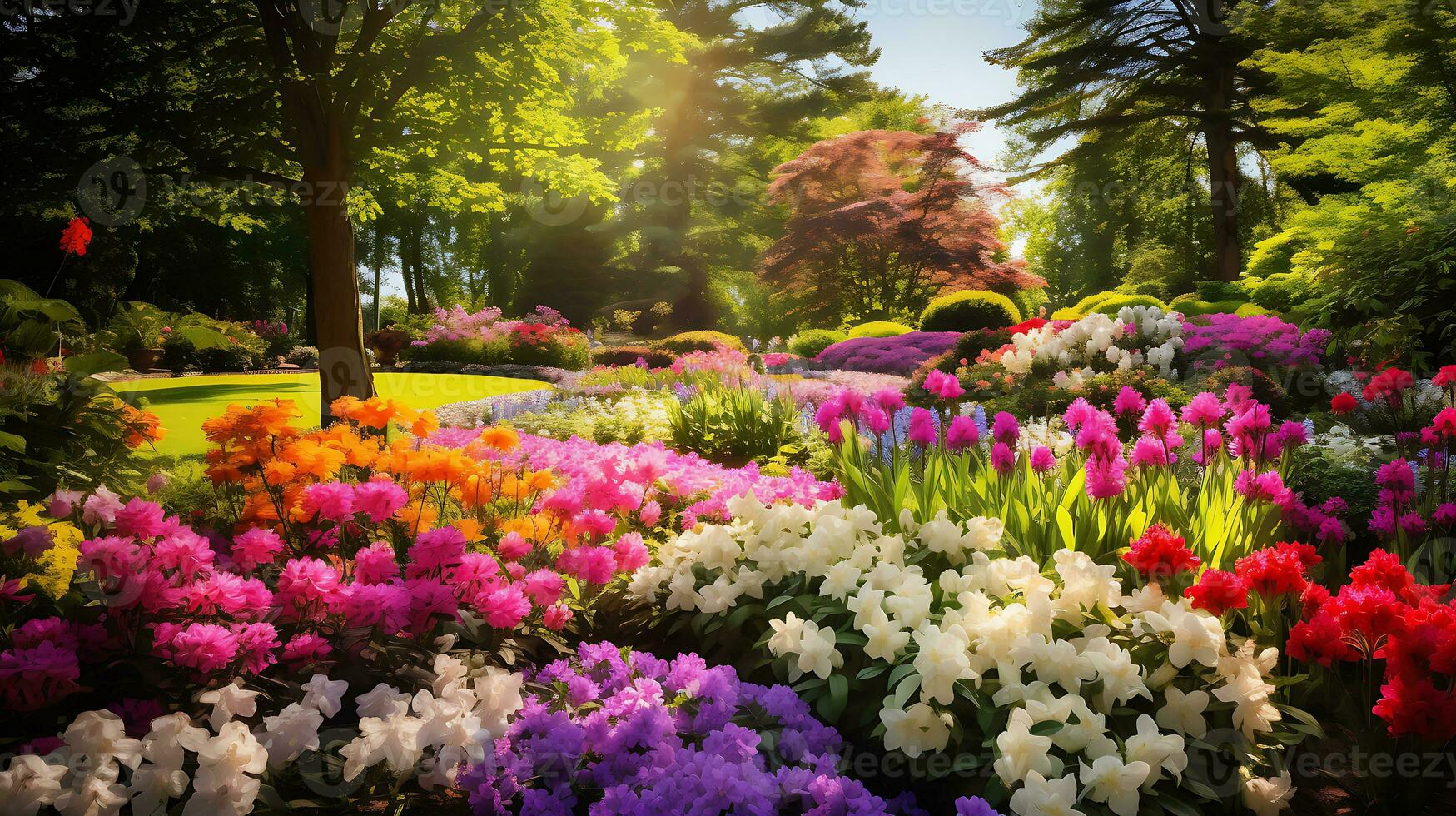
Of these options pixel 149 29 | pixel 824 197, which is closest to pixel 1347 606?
pixel 149 29

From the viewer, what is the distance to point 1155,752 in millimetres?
1953

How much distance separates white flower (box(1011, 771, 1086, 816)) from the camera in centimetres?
180

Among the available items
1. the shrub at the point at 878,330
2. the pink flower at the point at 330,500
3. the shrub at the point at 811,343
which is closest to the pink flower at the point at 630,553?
the pink flower at the point at 330,500

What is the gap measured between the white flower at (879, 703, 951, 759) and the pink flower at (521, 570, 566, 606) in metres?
1.19

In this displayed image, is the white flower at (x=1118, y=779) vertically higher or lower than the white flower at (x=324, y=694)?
lower

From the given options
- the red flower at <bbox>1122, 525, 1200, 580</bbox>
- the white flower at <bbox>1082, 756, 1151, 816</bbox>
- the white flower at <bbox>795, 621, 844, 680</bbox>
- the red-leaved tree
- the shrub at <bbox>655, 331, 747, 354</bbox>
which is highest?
the red-leaved tree

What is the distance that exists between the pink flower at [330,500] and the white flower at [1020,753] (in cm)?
220

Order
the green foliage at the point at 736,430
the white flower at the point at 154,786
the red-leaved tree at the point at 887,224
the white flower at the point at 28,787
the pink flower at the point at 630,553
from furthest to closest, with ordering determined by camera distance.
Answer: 1. the red-leaved tree at the point at 887,224
2. the green foliage at the point at 736,430
3. the pink flower at the point at 630,553
4. the white flower at the point at 154,786
5. the white flower at the point at 28,787

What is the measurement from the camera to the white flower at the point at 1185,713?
2159mm

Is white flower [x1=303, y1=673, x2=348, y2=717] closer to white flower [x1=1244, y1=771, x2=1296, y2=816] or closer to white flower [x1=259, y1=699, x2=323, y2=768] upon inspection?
white flower [x1=259, y1=699, x2=323, y2=768]

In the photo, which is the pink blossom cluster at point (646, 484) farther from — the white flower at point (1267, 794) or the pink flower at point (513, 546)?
the white flower at point (1267, 794)

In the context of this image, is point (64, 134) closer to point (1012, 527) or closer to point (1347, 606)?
point (1012, 527)

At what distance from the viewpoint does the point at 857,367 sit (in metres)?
16.9

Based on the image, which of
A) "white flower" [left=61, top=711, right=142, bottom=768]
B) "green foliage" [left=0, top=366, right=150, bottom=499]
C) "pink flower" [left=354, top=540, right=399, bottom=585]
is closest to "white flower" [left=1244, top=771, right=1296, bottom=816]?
"pink flower" [left=354, top=540, right=399, bottom=585]
